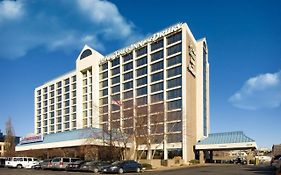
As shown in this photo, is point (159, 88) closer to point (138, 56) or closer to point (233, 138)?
point (138, 56)

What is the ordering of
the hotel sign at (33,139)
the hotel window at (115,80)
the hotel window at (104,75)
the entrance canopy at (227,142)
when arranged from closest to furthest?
1. the entrance canopy at (227,142)
2. the hotel sign at (33,139)
3. the hotel window at (115,80)
4. the hotel window at (104,75)

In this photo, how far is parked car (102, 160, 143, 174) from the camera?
124 feet

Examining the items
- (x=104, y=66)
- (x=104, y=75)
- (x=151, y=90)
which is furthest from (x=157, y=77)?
(x=104, y=66)

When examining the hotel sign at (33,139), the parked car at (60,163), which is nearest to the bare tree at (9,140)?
the hotel sign at (33,139)

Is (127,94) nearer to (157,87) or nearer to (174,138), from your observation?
(157,87)

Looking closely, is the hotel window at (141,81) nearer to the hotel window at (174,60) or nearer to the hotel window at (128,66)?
the hotel window at (128,66)

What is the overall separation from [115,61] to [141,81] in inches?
554

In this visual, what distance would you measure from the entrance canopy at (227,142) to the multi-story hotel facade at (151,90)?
320cm

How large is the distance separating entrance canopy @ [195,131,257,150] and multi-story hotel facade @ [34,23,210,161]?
3.20 metres

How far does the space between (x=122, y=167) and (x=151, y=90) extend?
164ft

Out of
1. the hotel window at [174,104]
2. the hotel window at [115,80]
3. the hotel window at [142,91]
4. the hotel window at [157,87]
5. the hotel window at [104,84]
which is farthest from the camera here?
the hotel window at [104,84]

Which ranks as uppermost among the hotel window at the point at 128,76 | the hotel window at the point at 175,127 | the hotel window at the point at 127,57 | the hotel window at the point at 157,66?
the hotel window at the point at 127,57

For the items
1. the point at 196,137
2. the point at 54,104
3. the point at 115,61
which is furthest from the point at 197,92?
the point at 54,104

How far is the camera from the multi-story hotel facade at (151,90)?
219 feet
